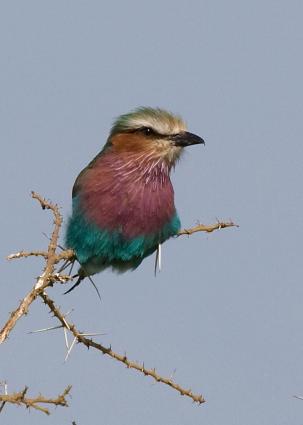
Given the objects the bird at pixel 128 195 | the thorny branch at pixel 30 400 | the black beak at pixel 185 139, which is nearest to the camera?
the thorny branch at pixel 30 400

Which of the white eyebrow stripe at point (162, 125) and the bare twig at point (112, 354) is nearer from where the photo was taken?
the bare twig at point (112, 354)

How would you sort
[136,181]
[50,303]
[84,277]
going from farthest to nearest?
[136,181]
[84,277]
[50,303]

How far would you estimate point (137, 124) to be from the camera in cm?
748

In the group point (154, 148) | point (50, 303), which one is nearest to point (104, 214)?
point (154, 148)

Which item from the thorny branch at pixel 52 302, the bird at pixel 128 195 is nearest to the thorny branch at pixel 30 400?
the thorny branch at pixel 52 302

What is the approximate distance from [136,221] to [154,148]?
2.53 ft

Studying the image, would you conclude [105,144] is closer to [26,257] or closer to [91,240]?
Answer: [91,240]

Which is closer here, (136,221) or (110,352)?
(110,352)

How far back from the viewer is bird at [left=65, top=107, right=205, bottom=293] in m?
6.95

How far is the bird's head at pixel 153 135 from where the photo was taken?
24.0 feet

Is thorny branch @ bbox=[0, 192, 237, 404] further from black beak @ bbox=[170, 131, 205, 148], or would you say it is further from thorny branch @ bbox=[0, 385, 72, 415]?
black beak @ bbox=[170, 131, 205, 148]

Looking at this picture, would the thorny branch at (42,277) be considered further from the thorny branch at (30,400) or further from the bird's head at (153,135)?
the bird's head at (153,135)

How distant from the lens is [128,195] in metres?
7.25

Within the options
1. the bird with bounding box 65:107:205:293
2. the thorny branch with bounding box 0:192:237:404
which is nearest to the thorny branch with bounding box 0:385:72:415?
the thorny branch with bounding box 0:192:237:404
